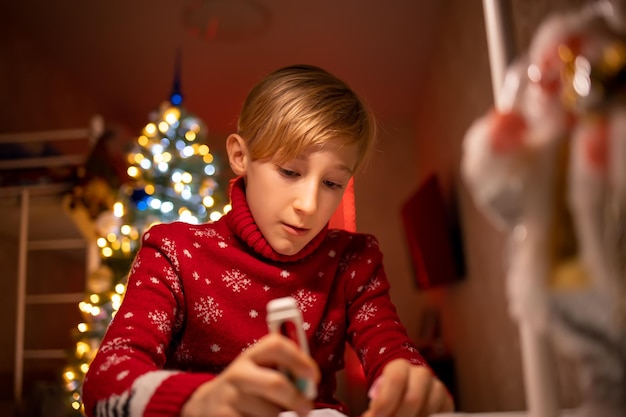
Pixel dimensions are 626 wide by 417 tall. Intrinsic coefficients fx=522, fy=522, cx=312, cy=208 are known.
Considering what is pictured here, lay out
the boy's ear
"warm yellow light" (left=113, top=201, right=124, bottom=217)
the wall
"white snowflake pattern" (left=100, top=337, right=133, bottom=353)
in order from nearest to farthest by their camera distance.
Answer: "white snowflake pattern" (left=100, top=337, right=133, bottom=353) < the boy's ear < the wall < "warm yellow light" (left=113, top=201, right=124, bottom=217)

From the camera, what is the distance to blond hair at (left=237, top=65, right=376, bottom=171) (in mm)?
554

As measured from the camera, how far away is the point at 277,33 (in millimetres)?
2043

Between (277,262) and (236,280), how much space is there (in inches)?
2.1

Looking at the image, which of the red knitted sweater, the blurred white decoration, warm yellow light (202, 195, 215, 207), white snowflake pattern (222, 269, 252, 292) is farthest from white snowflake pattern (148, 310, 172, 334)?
warm yellow light (202, 195, 215, 207)

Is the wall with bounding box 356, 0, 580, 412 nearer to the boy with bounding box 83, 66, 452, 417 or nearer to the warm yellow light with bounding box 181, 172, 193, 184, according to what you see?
the boy with bounding box 83, 66, 452, 417

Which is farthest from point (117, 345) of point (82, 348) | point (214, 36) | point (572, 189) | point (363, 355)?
point (214, 36)

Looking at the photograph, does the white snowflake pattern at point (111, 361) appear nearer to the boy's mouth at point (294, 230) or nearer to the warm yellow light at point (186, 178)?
the boy's mouth at point (294, 230)

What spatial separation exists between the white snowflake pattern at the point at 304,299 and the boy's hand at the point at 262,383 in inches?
12.6

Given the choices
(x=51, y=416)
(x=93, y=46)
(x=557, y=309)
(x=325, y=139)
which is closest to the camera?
(x=557, y=309)

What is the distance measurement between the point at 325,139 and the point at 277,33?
162cm

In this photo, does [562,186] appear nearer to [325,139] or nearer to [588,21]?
[588,21]

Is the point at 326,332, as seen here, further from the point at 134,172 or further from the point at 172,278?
the point at 134,172

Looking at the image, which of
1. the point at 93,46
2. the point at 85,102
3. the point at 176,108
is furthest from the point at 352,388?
the point at 85,102

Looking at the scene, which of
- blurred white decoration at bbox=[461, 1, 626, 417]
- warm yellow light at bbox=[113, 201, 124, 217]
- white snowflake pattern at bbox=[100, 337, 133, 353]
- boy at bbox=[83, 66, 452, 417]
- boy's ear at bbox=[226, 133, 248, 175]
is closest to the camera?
blurred white decoration at bbox=[461, 1, 626, 417]
